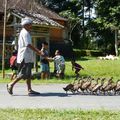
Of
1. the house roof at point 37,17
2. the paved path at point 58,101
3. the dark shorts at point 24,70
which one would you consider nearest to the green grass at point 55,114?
the paved path at point 58,101

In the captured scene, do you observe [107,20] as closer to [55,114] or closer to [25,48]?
[25,48]

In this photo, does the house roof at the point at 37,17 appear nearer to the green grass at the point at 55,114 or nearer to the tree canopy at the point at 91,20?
the green grass at the point at 55,114

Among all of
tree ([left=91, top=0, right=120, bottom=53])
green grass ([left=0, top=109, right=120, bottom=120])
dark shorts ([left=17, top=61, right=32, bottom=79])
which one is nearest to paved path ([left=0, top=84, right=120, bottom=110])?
dark shorts ([left=17, top=61, right=32, bottom=79])

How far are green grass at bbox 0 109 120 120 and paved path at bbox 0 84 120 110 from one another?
929 mm

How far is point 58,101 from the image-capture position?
12062 millimetres

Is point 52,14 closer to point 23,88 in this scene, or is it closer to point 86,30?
point 86,30

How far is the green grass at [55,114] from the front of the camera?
9195mm

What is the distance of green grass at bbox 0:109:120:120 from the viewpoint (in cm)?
920

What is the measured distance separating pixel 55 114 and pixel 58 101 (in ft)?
7.85

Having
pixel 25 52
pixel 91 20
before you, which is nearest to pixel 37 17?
pixel 25 52

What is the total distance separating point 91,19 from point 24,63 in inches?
2131

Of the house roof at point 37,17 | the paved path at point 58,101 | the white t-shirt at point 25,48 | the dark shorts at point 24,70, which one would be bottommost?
the paved path at point 58,101

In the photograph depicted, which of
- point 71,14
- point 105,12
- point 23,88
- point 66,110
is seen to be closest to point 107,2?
point 105,12

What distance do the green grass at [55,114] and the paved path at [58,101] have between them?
929 mm
